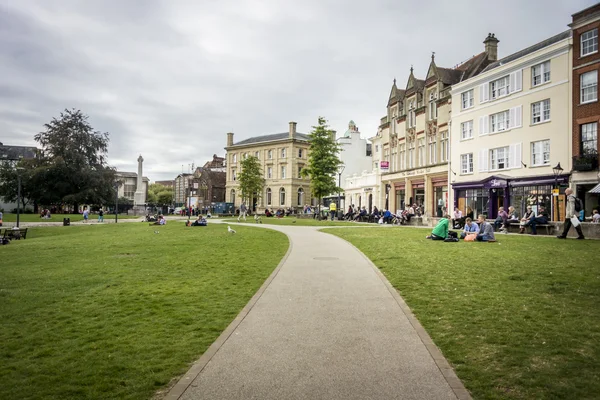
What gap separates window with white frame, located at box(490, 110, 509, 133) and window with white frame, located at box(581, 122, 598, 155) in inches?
285

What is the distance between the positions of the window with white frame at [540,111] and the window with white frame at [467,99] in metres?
7.54

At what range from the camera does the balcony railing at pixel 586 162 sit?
91.2ft

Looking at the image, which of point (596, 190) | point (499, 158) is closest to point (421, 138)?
point (499, 158)

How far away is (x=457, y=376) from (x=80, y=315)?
5.85 m

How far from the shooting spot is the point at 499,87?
36.9m

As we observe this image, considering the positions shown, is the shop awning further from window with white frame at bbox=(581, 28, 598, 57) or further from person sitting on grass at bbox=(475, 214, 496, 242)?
person sitting on grass at bbox=(475, 214, 496, 242)

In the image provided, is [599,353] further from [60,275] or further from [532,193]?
[532,193]

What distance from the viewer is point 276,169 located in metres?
87.1

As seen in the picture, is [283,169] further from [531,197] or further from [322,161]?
[531,197]

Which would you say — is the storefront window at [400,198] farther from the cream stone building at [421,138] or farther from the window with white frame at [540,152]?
the window with white frame at [540,152]

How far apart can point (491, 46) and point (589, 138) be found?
58.2 feet

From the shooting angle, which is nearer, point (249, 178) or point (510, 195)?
point (510, 195)

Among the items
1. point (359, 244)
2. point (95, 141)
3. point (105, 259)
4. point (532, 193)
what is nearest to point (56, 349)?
point (105, 259)

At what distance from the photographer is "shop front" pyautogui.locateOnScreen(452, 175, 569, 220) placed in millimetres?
30656
